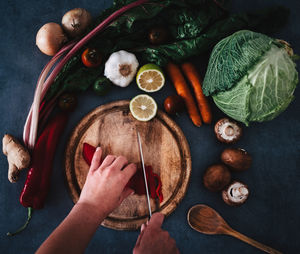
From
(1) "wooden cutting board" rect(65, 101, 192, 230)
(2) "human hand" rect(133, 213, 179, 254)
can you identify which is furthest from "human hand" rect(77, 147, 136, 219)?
(2) "human hand" rect(133, 213, 179, 254)

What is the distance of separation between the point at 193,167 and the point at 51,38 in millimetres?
1419

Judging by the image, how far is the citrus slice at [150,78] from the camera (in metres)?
1.77

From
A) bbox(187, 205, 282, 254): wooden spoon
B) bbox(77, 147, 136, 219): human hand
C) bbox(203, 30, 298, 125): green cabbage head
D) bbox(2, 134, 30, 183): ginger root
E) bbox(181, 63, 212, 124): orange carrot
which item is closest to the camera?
bbox(203, 30, 298, 125): green cabbage head

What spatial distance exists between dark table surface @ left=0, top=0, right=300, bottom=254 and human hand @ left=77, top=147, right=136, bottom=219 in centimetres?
34

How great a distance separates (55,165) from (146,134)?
2.40 feet

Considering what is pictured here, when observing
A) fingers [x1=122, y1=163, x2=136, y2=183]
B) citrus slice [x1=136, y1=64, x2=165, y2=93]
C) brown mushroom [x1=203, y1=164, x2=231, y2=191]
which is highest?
citrus slice [x1=136, y1=64, x2=165, y2=93]

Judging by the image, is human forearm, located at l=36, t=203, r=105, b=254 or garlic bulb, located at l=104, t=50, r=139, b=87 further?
garlic bulb, located at l=104, t=50, r=139, b=87

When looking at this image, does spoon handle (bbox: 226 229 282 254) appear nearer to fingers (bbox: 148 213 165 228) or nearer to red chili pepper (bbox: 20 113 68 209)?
fingers (bbox: 148 213 165 228)

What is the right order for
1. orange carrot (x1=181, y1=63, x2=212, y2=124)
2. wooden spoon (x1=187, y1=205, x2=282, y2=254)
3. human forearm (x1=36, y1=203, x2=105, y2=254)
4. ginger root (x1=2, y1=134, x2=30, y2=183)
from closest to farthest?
human forearm (x1=36, y1=203, x2=105, y2=254), ginger root (x1=2, y1=134, x2=30, y2=183), wooden spoon (x1=187, y1=205, x2=282, y2=254), orange carrot (x1=181, y1=63, x2=212, y2=124)

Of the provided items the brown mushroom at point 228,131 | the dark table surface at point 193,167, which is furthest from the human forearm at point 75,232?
the brown mushroom at point 228,131

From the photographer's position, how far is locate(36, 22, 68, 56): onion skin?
68.0 inches

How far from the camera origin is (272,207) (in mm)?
1856

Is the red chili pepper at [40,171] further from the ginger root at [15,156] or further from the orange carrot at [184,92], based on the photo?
the orange carrot at [184,92]

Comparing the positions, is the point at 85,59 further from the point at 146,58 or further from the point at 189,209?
the point at 189,209
